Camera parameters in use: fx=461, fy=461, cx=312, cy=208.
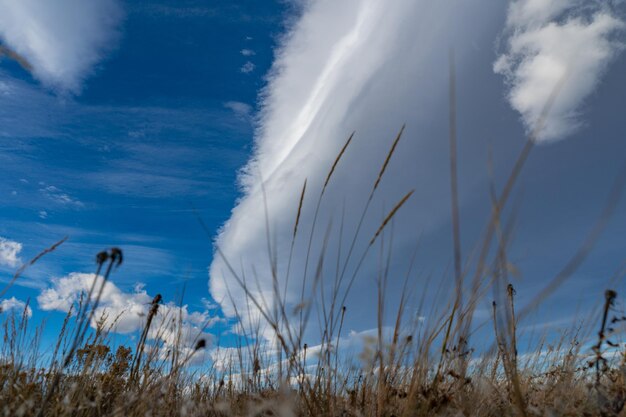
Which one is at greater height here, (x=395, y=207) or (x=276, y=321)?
(x=395, y=207)

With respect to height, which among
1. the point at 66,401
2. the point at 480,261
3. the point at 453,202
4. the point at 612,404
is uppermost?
the point at 453,202

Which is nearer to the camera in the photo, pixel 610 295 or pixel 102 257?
pixel 102 257

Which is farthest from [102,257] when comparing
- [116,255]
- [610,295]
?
[610,295]

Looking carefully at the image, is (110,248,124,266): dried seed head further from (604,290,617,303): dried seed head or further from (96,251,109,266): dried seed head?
(604,290,617,303): dried seed head

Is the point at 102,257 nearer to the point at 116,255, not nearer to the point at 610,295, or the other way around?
the point at 116,255

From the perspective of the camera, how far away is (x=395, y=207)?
2367 millimetres

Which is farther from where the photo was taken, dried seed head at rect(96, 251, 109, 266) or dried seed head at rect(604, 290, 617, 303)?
dried seed head at rect(604, 290, 617, 303)

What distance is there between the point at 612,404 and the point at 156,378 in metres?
3.44

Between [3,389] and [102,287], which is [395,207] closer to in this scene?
[102,287]

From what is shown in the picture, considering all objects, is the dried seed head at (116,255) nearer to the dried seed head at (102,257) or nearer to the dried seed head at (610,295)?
the dried seed head at (102,257)

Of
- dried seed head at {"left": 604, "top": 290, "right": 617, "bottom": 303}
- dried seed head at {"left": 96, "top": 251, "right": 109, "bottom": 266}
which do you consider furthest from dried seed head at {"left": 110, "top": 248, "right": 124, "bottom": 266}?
dried seed head at {"left": 604, "top": 290, "right": 617, "bottom": 303}

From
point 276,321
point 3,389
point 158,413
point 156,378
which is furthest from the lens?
point 156,378

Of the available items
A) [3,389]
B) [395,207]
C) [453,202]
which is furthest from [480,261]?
[3,389]

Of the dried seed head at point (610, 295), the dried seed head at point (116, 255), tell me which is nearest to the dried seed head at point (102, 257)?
the dried seed head at point (116, 255)
